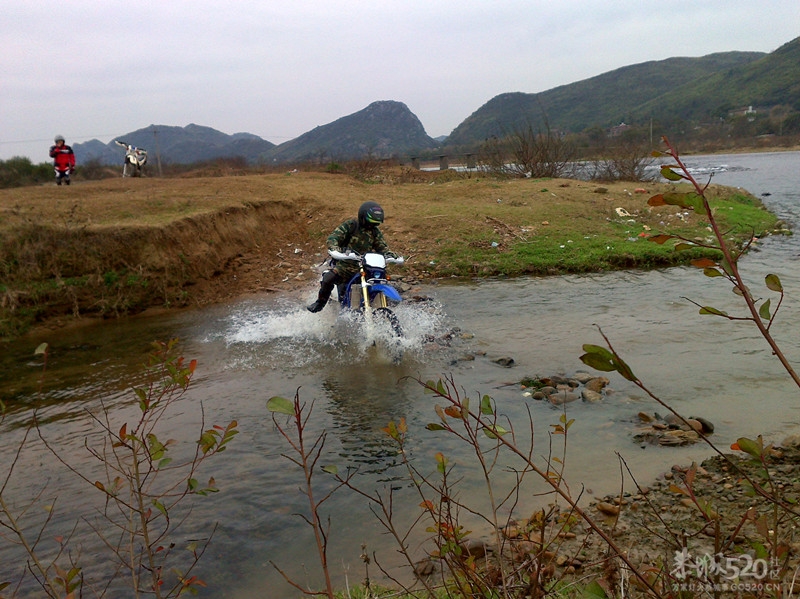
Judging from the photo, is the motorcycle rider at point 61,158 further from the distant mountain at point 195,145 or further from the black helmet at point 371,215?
the distant mountain at point 195,145

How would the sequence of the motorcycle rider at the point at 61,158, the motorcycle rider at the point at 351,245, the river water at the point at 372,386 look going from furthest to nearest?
1. the motorcycle rider at the point at 61,158
2. the motorcycle rider at the point at 351,245
3. the river water at the point at 372,386

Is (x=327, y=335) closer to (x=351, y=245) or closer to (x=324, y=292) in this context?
(x=324, y=292)

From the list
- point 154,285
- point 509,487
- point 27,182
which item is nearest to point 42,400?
point 154,285

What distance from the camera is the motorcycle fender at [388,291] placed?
7297 millimetres

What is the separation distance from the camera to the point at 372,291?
7.57m

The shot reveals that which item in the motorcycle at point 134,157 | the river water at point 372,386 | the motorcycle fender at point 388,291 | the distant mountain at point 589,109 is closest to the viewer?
the river water at point 372,386

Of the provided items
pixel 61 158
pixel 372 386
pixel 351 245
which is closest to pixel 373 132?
pixel 61 158

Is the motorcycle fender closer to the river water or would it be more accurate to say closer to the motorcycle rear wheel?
the motorcycle rear wheel

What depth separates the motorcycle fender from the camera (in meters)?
7.30

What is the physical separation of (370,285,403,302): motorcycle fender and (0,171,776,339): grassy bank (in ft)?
16.7

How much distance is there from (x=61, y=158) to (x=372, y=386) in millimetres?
15773

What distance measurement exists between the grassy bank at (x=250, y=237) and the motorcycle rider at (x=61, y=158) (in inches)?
79.0

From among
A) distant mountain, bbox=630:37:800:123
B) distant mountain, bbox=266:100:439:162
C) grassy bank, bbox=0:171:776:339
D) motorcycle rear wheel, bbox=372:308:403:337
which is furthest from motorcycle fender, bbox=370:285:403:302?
distant mountain, bbox=266:100:439:162

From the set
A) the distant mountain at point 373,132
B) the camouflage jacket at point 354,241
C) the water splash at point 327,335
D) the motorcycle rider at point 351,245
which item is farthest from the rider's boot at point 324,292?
the distant mountain at point 373,132
